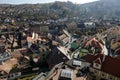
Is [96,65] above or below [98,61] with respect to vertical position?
below

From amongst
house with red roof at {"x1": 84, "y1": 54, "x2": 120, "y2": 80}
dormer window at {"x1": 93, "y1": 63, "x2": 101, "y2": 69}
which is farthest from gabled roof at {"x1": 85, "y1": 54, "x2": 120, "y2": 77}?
dormer window at {"x1": 93, "y1": 63, "x2": 101, "y2": 69}

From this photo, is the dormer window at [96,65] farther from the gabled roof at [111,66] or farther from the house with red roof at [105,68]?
the gabled roof at [111,66]

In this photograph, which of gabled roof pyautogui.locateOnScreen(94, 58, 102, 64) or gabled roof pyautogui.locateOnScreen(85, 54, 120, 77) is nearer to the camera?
gabled roof pyautogui.locateOnScreen(85, 54, 120, 77)

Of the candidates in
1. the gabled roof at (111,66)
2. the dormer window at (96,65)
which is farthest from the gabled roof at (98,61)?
the dormer window at (96,65)

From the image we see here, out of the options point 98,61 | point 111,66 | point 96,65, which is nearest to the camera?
point 111,66

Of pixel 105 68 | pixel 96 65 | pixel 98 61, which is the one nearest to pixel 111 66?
pixel 105 68

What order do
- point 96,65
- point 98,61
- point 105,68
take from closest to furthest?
1. point 105,68
2. point 98,61
3. point 96,65

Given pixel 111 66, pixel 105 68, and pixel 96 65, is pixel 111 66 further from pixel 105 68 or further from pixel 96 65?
pixel 96 65

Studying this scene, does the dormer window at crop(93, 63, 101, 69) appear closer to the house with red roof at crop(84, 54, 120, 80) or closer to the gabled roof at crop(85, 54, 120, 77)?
the house with red roof at crop(84, 54, 120, 80)

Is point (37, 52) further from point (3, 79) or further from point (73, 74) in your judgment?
point (73, 74)

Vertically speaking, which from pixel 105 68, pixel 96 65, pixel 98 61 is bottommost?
pixel 105 68

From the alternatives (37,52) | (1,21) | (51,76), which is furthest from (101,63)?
(1,21)

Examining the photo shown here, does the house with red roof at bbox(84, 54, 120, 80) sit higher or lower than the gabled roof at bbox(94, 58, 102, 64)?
lower
